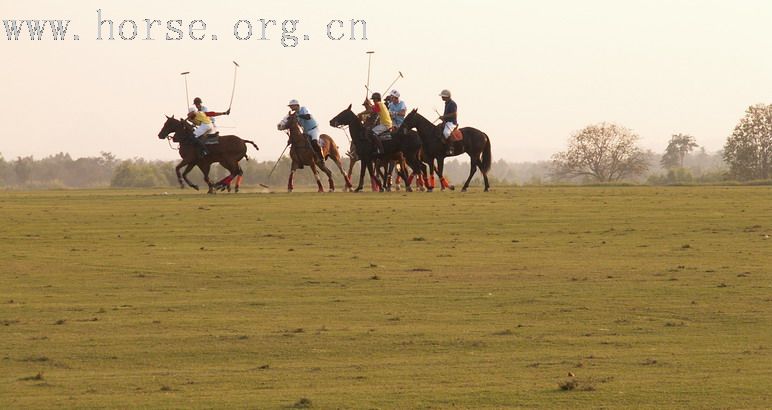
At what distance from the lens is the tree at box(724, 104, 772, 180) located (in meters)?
73.6

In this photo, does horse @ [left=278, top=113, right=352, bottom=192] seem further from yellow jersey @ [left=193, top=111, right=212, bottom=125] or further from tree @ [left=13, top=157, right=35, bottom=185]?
tree @ [left=13, top=157, right=35, bottom=185]

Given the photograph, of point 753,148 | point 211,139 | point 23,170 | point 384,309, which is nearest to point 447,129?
point 211,139

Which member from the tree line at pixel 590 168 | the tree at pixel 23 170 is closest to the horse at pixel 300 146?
the tree line at pixel 590 168

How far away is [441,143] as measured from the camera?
41.4 m

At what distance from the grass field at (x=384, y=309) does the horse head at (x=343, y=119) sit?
8771mm

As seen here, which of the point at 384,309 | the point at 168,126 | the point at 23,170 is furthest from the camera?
the point at 23,170

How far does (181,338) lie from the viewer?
1623cm

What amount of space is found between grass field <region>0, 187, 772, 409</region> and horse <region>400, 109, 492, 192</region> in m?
8.48

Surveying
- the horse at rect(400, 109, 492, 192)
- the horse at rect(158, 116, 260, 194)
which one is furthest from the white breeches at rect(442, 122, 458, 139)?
the horse at rect(158, 116, 260, 194)

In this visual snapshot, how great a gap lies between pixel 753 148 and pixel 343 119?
37157 mm

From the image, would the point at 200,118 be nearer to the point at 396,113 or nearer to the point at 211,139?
the point at 211,139

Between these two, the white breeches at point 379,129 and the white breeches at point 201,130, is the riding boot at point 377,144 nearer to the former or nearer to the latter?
the white breeches at point 379,129

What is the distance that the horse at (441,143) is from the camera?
4128 cm

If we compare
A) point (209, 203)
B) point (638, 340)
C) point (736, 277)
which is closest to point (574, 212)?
point (209, 203)
